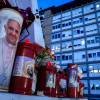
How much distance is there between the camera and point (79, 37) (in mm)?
17203

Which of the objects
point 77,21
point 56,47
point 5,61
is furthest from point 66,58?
point 5,61

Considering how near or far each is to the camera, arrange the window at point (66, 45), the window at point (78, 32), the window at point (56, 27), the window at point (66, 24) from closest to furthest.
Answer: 1. the window at point (78, 32)
2. the window at point (66, 45)
3. the window at point (66, 24)
4. the window at point (56, 27)

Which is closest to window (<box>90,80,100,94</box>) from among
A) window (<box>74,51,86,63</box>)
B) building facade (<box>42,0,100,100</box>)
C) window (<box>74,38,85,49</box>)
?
building facade (<box>42,0,100,100</box>)

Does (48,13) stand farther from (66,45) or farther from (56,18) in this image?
(66,45)

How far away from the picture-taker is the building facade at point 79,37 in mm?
15016

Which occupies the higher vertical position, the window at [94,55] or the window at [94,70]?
the window at [94,55]

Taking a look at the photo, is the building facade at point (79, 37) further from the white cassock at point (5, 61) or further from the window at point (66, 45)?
the white cassock at point (5, 61)

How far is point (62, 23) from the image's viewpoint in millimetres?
19422

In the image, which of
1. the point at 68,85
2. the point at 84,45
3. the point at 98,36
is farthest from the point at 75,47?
the point at 68,85

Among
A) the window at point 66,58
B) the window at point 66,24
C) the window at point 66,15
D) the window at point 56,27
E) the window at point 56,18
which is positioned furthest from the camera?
the window at point 56,18

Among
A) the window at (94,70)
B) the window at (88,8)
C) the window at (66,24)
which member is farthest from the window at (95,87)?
the window at (88,8)

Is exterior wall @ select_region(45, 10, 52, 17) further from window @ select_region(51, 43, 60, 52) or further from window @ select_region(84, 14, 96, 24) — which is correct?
window @ select_region(84, 14, 96, 24)

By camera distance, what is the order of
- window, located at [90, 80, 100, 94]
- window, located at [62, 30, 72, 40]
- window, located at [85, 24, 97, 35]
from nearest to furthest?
window, located at [90, 80, 100, 94] → window, located at [85, 24, 97, 35] → window, located at [62, 30, 72, 40]

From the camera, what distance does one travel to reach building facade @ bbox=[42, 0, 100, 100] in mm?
15016
